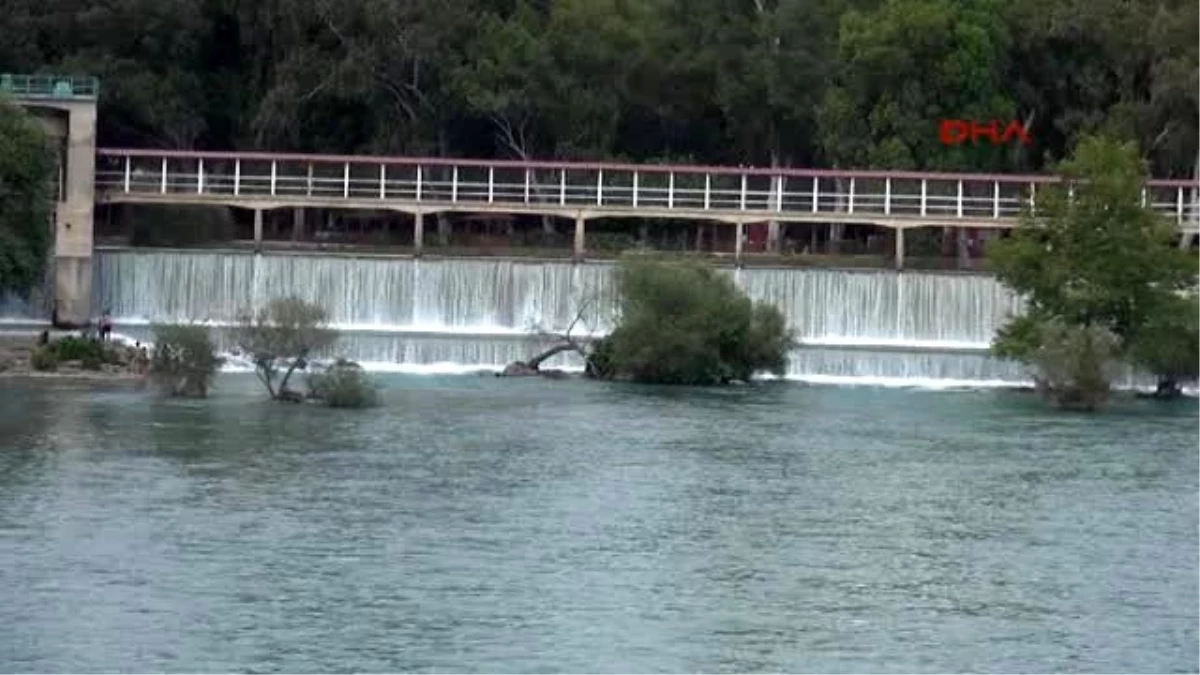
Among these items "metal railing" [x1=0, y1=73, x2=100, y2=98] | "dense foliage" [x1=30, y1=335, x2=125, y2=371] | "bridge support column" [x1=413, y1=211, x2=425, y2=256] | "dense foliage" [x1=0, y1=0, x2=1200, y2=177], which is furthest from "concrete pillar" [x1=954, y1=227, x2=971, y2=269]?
"dense foliage" [x1=30, y1=335, x2=125, y2=371]

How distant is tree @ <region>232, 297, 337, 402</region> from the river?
877mm

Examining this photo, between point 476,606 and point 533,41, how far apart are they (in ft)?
169

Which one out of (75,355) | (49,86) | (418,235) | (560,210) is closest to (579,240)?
(560,210)

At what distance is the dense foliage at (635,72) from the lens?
8869cm

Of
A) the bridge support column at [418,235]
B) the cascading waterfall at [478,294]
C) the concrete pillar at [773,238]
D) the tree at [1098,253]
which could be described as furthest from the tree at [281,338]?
the concrete pillar at [773,238]

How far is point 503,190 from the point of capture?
8744 cm

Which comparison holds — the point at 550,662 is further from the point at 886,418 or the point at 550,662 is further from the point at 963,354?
the point at 963,354

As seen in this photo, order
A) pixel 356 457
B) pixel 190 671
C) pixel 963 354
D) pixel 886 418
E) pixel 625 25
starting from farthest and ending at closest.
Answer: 1. pixel 625 25
2. pixel 963 354
3. pixel 886 418
4. pixel 356 457
5. pixel 190 671

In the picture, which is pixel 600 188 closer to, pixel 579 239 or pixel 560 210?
pixel 560 210

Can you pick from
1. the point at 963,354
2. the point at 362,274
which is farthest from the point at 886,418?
the point at 362,274

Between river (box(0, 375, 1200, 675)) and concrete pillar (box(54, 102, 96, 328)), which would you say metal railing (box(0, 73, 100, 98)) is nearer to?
concrete pillar (box(54, 102, 96, 328))

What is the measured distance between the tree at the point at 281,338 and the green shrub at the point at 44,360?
17.5 feet

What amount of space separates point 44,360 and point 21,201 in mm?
4791

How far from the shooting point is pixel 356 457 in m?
56.3
